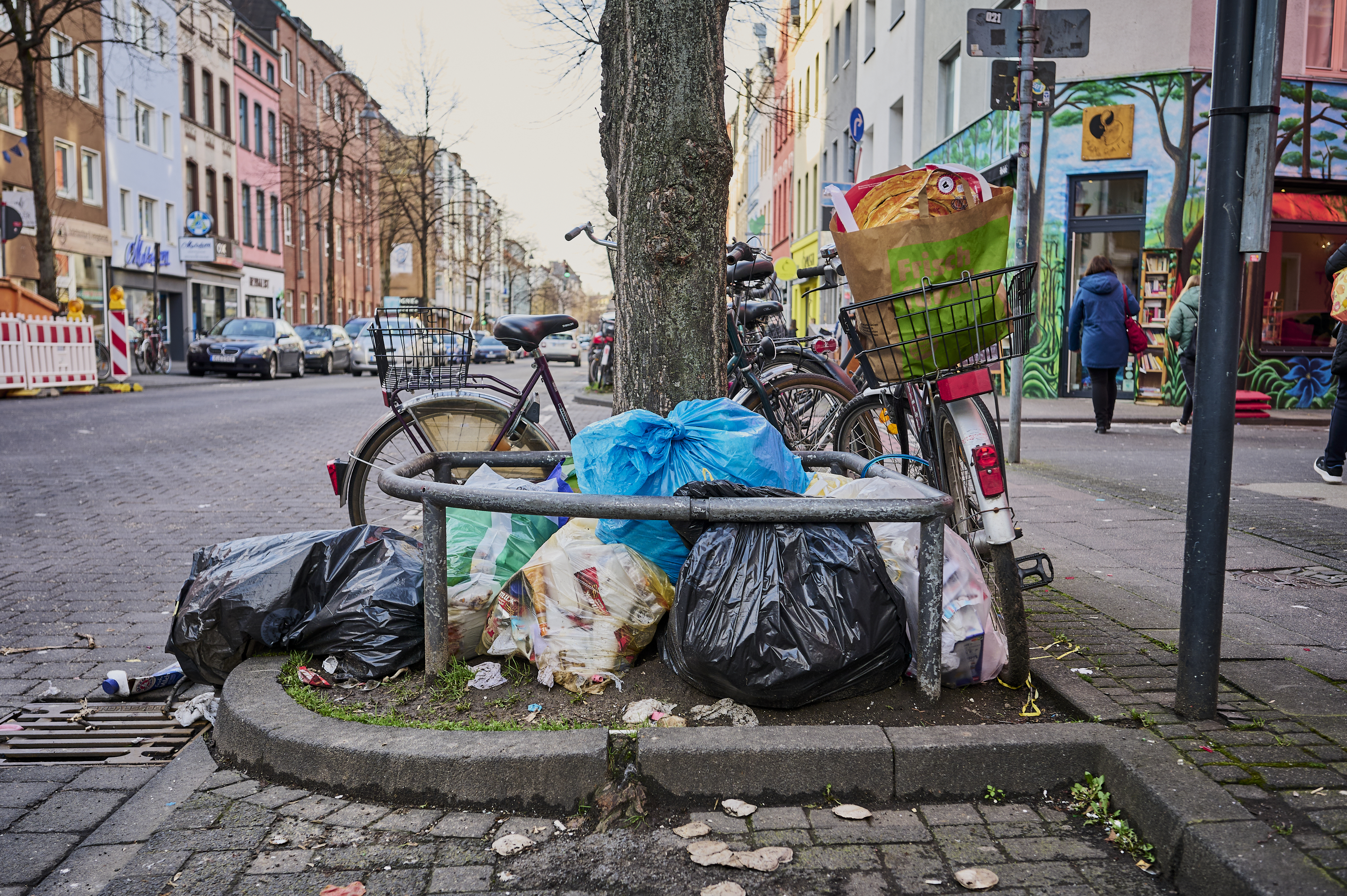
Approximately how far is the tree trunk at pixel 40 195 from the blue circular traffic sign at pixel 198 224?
14.9 m

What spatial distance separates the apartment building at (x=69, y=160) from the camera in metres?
26.5

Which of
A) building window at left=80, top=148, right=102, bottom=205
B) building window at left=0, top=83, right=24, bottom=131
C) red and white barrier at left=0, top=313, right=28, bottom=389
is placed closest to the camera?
red and white barrier at left=0, top=313, right=28, bottom=389

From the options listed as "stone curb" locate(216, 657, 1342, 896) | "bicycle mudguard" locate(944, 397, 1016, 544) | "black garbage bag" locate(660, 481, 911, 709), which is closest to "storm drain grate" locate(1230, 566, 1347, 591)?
"bicycle mudguard" locate(944, 397, 1016, 544)

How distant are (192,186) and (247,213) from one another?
5.79 metres

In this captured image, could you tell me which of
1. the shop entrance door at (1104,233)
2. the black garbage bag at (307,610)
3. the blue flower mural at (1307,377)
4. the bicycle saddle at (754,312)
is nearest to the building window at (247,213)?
the shop entrance door at (1104,233)

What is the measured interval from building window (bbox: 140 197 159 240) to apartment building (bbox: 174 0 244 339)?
3.39 feet

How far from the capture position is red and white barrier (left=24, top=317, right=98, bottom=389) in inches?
719

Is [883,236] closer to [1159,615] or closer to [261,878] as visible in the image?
[1159,615]

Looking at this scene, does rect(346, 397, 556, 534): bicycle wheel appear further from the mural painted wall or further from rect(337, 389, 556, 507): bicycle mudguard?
the mural painted wall

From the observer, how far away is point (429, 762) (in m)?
2.68

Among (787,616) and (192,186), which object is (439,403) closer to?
(787,616)

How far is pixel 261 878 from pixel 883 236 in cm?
235

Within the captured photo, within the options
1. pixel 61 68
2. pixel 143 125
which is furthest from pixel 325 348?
pixel 143 125

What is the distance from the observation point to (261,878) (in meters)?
2.35
